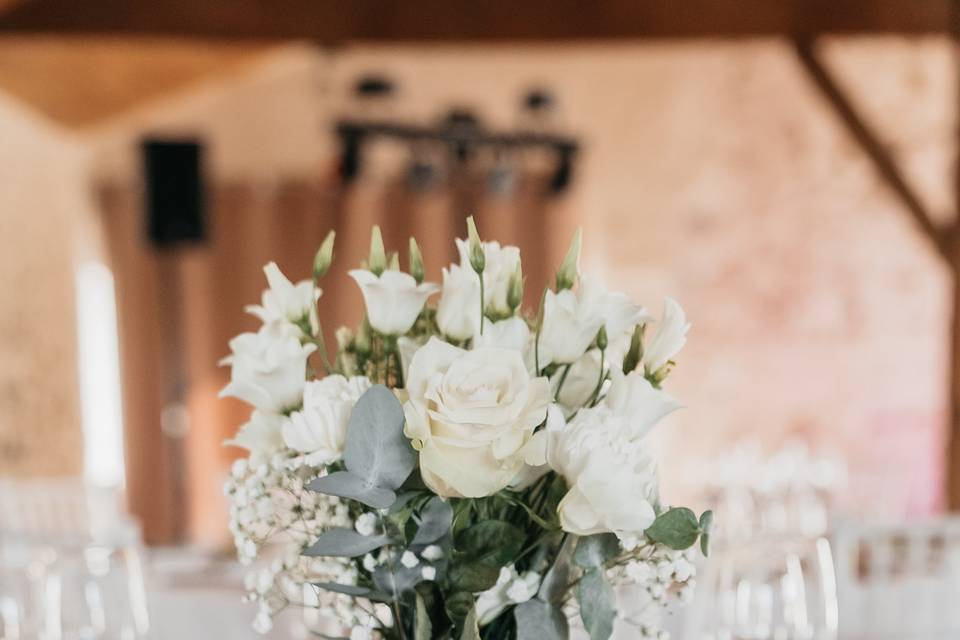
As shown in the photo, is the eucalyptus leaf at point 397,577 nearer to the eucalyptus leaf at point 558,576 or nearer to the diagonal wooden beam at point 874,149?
the eucalyptus leaf at point 558,576

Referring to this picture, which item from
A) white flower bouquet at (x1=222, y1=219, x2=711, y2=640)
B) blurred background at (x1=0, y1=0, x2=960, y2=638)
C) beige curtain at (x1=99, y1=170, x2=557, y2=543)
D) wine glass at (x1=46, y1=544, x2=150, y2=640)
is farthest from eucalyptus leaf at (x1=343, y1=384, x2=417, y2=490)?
beige curtain at (x1=99, y1=170, x2=557, y2=543)

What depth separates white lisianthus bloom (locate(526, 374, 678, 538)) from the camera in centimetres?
84

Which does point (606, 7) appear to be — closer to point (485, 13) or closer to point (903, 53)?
point (485, 13)

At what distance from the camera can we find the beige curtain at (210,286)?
Answer: 6492 millimetres

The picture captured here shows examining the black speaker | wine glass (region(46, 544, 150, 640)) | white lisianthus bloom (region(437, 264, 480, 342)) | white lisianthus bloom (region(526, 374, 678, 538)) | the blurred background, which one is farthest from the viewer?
the blurred background

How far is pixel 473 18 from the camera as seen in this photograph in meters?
4.46

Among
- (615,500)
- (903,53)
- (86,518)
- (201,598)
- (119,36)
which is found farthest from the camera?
(903,53)

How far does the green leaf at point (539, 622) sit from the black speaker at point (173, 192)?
5184 millimetres

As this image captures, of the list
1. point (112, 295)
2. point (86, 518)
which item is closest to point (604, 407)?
point (86, 518)

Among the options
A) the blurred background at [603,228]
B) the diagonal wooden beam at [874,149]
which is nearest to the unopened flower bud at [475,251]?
the diagonal wooden beam at [874,149]

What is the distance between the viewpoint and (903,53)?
21.0 ft

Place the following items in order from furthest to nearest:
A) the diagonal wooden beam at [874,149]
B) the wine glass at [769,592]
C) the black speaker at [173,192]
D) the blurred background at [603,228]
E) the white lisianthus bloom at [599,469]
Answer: the blurred background at [603,228], the black speaker at [173,192], the diagonal wooden beam at [874,149], the wine glass at [769,592], the white lisianthus bloom at [599,469]

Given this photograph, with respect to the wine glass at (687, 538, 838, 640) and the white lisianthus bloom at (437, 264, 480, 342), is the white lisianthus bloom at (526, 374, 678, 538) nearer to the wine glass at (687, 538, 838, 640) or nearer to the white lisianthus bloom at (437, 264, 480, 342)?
the white lisianthus bloom at (437, 264, 480, 342)

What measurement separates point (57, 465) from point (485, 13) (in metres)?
3.66
